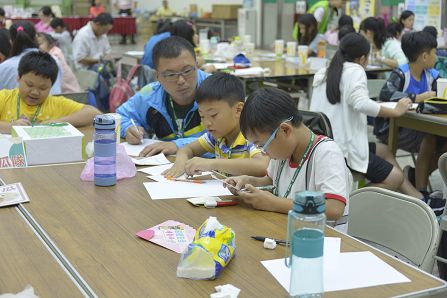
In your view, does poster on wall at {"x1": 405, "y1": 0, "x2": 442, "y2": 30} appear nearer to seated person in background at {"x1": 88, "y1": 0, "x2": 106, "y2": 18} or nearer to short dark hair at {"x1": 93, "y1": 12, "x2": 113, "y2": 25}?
short dark hair at {"x1": 93, "y1": 12, "x2": 113, "y2": 25}

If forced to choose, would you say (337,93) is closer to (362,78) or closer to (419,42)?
(362,78)

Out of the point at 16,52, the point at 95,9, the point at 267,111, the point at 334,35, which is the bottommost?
the point at 267,111

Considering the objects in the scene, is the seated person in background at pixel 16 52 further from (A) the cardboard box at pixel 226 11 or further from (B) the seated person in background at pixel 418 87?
(A) the cardboard box at pixel 226 11

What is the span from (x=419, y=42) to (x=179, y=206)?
116 inches

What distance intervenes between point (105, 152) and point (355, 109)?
210 centimetres

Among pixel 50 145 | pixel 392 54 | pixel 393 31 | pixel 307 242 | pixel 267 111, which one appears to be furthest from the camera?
pixel 393 31

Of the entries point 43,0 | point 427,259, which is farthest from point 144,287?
point 43,0

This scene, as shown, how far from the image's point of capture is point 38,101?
3.43 metres

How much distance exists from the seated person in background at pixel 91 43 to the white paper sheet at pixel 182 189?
5.34m

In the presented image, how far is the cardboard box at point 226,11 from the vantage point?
1458 cm

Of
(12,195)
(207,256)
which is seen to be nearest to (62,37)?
(12,195)

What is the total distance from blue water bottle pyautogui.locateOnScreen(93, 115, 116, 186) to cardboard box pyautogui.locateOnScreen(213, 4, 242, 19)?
41.2ft

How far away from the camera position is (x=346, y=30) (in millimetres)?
6520

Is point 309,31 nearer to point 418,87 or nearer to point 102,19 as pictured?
point 102,19
